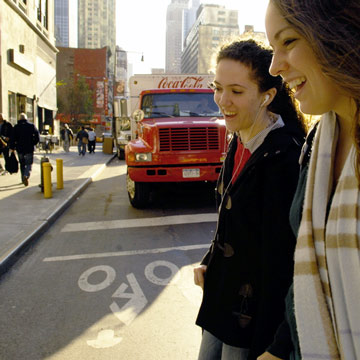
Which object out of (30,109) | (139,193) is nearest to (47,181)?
(139,193)

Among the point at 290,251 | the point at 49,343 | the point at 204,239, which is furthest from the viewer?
the point at 204,239

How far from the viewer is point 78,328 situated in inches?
131

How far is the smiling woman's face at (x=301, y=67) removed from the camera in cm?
102

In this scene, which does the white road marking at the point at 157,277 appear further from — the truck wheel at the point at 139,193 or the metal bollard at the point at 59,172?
the metal bollard at the point at 59,172

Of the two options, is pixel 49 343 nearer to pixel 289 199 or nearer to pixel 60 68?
pixel 289 199

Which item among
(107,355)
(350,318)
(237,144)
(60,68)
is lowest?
(107,355)

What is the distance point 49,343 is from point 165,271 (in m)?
1.78

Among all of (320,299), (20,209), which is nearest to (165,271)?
(320,299)

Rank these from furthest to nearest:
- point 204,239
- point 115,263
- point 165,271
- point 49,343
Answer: point 204,239
point 115,263
point 165,271
point 49,343

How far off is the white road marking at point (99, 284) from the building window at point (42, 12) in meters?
25.4

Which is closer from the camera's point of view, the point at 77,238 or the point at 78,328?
the point at 78,328

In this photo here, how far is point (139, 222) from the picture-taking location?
23.5ft

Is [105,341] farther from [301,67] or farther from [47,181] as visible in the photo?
[47,181]

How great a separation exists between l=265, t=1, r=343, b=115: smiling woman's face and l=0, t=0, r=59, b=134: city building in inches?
771
